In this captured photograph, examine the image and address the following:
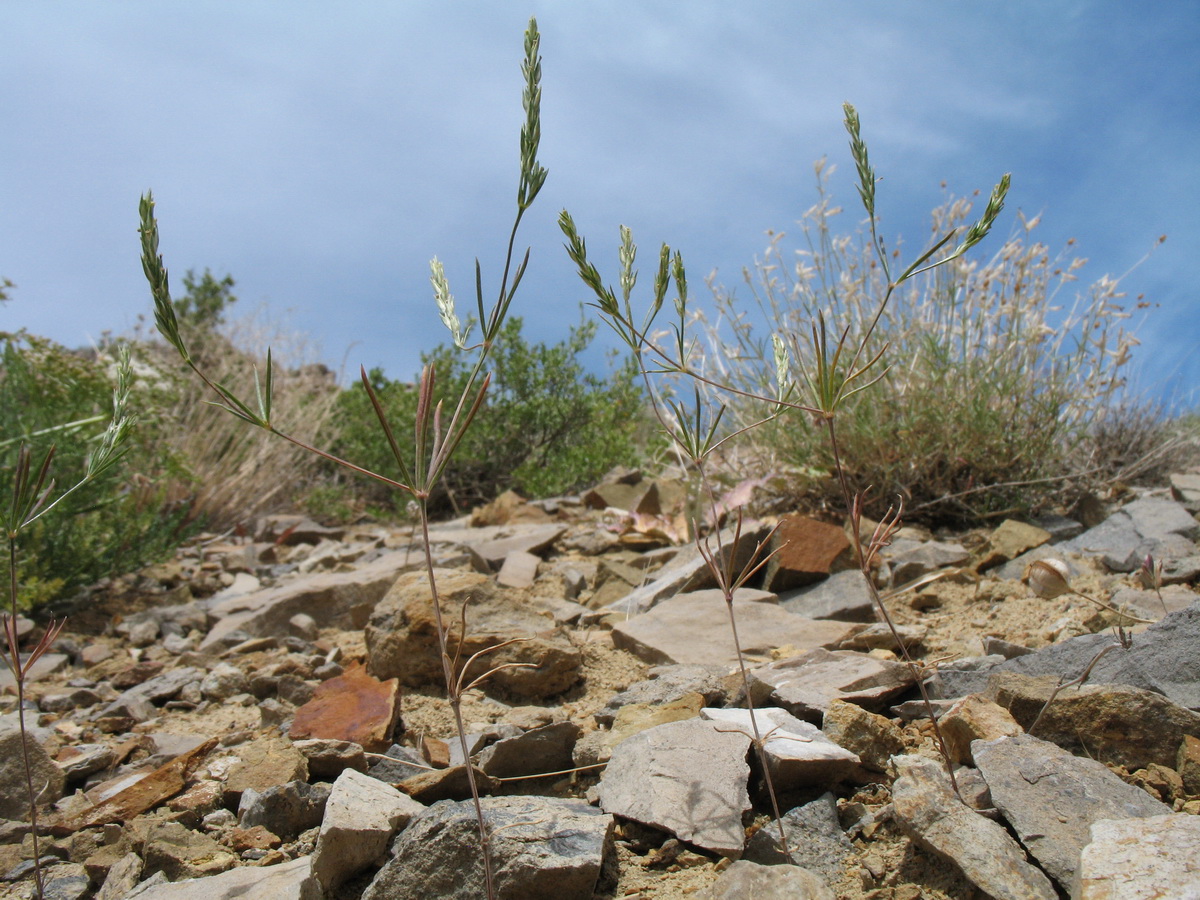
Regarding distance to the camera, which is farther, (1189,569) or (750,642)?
(1189,569)

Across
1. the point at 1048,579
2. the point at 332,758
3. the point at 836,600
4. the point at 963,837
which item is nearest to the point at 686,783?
the point at 963,837

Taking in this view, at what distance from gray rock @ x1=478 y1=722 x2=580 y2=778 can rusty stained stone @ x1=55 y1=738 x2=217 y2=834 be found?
837 mm

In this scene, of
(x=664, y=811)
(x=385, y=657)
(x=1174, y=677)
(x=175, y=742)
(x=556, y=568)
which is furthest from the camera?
(x=556, y=568)

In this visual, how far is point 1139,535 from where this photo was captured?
4043 millimetres

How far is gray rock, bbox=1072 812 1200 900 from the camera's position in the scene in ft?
4.37

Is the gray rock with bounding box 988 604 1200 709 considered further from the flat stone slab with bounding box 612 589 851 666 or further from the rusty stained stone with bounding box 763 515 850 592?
the rusty stained stone with bounding box 763 515 850 592

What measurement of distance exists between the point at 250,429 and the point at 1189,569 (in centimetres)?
729

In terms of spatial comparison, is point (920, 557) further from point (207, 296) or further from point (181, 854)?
point (207, 296)

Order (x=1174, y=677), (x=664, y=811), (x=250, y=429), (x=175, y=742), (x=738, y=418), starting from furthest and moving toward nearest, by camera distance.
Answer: (x=250, y=429)
(x=738, y=418)
(x=175, y=742)
(x=1174, y=677)
(x=664, y=811)

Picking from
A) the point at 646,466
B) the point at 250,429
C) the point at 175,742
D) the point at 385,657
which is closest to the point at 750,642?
the point at 385,657

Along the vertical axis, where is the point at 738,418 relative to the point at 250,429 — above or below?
below

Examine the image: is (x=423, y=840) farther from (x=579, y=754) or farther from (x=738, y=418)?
(x=738, y=418)

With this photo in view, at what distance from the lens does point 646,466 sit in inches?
279

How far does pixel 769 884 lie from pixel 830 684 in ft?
2.95
